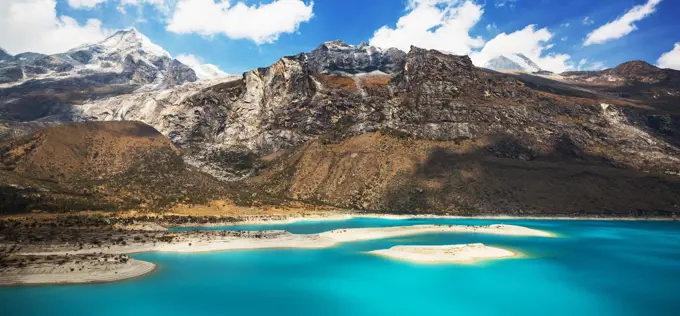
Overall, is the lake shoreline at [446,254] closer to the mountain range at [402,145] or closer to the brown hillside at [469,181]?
the mountain range at [402,145]

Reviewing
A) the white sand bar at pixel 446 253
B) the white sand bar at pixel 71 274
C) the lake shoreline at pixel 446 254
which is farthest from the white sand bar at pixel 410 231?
the white sand bar at pixel 71 274

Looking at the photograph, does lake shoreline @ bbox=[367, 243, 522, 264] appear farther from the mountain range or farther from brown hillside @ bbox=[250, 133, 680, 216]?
brown hillside @ bbox=[250, 133, 680, 216]

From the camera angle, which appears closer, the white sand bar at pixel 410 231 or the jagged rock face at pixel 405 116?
the white sand bar at pixel 410 231

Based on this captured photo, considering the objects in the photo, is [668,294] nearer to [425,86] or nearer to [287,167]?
[287,167]

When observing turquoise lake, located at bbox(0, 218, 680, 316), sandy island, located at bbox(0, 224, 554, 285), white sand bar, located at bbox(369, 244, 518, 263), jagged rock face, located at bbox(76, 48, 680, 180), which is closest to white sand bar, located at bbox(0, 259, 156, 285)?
sandy island, located at bbox(0, 224, 554, 285)

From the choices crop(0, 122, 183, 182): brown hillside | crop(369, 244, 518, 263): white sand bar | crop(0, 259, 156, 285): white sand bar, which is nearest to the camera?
crop(0, 259, 156, 285): white sand bar

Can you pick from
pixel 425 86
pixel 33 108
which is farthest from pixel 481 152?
pixel 33 108
